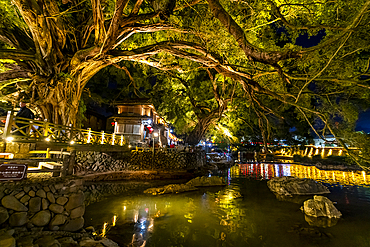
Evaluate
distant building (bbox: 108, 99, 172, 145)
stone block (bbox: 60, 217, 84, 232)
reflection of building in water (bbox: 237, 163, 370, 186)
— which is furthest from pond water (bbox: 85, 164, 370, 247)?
distant building (bbox: 108, 99, 172, 145)

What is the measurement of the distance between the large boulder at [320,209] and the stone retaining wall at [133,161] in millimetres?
13656

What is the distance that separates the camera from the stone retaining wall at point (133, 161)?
14.4 m

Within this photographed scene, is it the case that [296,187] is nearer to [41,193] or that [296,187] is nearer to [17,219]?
[41,193]

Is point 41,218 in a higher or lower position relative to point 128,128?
lower

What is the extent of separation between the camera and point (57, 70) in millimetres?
10156

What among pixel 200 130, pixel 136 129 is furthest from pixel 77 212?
pixel 136 129

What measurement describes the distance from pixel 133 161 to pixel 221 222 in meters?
12.6

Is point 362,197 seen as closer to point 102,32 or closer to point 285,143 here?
point 102,32

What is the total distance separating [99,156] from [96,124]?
48.7ft

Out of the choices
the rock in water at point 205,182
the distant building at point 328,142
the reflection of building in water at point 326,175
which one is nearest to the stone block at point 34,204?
the distant building at point 328,142

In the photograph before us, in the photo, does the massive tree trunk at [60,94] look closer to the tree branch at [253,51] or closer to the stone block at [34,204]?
the stone block at [34,204]

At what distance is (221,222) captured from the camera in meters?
7.04

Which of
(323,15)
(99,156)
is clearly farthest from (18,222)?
(323,15)

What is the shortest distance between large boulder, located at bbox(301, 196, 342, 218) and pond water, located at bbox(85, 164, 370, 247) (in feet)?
0.94
